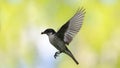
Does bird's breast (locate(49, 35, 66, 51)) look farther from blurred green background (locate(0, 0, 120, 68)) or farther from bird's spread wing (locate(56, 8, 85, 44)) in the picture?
blurred green background (locate(0, 0, 120, 68))

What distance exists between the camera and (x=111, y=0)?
79.7 inches

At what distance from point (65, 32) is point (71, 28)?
0.03 meters

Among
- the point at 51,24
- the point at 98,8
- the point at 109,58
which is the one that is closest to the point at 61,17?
the point at 51,24

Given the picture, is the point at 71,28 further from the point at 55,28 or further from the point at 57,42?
the point at 55,28

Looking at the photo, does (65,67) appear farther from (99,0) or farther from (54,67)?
(99,0)

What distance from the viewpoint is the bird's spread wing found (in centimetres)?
174

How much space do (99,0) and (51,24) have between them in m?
0.28

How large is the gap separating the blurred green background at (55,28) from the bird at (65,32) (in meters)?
0.15

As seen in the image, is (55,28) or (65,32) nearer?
(65,32)

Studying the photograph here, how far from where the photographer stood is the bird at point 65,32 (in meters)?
1.74

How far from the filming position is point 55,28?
6.49 feet

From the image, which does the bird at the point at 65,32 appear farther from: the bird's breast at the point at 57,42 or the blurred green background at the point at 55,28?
the blurred green background at the point at 55,28

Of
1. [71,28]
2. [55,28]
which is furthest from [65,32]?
[55,28]

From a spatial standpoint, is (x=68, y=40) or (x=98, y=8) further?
(x=98, y=8)
